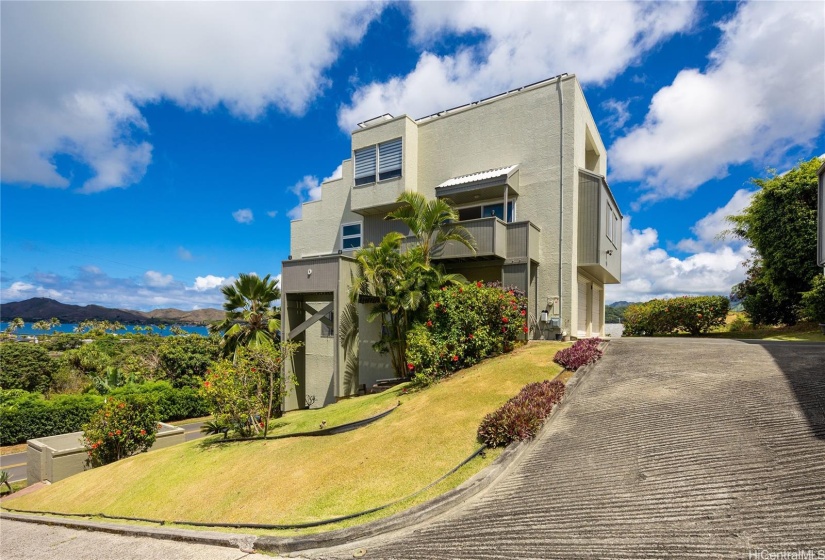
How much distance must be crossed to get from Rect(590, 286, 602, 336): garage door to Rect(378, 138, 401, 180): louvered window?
11276mm

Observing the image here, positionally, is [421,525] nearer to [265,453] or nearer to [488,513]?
[488,513]

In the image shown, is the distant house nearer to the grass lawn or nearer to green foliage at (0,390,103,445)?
the grass lawn

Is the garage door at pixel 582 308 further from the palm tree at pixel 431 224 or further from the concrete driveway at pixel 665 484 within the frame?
the concrete driveway at pixel 665 484

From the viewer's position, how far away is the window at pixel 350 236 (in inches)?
797

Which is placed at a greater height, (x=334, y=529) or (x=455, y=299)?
(x=455, y=299)

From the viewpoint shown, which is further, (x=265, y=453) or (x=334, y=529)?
(x=265, y=453)

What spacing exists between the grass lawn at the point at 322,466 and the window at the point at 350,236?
371 inches

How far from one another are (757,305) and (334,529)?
79.0 feet

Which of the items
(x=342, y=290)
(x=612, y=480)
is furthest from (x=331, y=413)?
(x=612, y=480)

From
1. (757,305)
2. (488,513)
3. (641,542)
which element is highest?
(757,305)

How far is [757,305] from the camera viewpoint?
21.0 meters

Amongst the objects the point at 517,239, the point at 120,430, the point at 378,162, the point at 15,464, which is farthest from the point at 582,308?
the point at 15,464

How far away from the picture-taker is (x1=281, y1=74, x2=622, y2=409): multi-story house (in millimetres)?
14836

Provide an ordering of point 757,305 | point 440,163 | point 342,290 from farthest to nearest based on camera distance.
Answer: point 757,305
point 440,163
point 342,290
